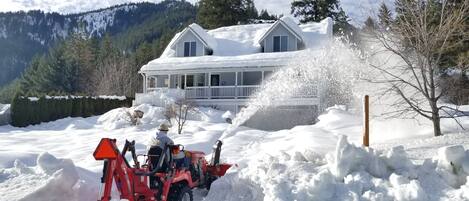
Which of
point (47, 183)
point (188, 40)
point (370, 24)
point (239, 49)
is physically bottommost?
point (47, 183)

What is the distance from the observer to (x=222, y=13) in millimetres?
56250

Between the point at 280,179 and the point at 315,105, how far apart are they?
19.9 meters

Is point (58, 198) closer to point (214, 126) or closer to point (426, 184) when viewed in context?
point (426, 184)

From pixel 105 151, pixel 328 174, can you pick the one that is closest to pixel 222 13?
pixel 105 151

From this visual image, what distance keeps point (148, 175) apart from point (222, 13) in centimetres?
4897

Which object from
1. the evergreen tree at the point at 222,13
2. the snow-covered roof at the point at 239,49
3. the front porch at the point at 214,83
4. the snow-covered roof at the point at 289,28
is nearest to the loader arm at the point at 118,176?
the front porch at the point at 214,83

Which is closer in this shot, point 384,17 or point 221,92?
point 384,17

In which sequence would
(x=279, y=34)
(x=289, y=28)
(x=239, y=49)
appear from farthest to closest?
1. (x=239, y=49)
2. (x=279, y=34)
3. (x=289, y=28)

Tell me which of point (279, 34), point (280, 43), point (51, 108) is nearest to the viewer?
point (280, 43)

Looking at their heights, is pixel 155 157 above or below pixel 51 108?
above

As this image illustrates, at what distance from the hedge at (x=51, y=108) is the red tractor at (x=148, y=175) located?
28536 millimetres

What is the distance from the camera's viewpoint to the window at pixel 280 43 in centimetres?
3425

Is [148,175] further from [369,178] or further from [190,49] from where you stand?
[190,49]

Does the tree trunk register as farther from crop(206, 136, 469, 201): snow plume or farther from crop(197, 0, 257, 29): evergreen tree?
crop(197, 0, 257, 29): evergreen tree
